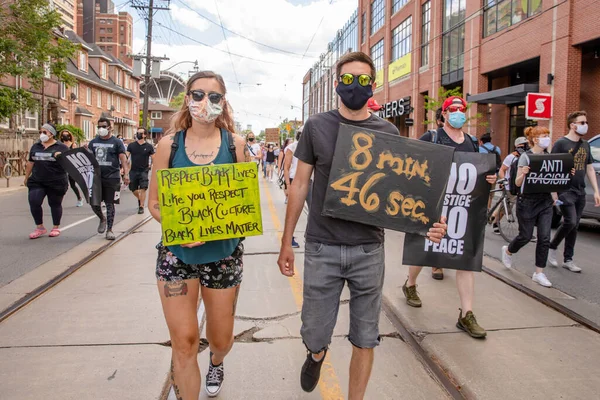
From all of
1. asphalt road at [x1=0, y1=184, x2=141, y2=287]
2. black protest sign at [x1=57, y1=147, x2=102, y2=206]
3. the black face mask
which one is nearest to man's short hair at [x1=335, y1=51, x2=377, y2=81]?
the black face mask

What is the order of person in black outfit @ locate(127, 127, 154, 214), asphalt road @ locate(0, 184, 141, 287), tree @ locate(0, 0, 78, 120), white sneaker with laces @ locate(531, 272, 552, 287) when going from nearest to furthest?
white sneaker with laces @ locate(531, 272, 552, 287) → asphalt road @ locate(0, 184, 141, 287) → person in black outfit @ locate(127, 127, 154, 214) → tree @ locate(0, 0, 78, 120)

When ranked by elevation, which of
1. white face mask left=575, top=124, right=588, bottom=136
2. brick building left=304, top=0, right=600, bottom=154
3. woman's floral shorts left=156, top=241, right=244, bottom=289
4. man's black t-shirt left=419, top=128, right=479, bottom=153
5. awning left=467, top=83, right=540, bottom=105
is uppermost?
brick building left=304, top=0, right=600, bottom=154

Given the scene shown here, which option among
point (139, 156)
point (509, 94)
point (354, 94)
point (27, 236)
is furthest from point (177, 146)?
point (509, 94)

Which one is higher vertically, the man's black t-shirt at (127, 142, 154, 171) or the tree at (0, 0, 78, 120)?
the tree at (0, 0, 78, 120)

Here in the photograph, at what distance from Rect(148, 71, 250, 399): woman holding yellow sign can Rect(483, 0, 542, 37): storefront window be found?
2116 cm

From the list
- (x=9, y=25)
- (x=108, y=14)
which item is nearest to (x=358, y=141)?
(x=9, y=25)

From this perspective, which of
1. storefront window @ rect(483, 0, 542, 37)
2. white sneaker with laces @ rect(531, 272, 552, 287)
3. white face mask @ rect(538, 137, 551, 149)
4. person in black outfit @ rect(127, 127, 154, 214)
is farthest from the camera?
storefront window @ rect(483, 0, 542, 37)

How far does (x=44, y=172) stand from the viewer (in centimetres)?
831

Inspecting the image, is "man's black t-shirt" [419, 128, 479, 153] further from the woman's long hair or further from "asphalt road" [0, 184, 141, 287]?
"asphalt road" [0, 184, 141, 287]

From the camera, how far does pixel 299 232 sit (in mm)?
9344

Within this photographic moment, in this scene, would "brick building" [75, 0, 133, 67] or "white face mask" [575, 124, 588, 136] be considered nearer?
"white face mask" [575, 124, 588, 136]

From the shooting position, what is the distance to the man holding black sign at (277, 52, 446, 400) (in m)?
2.74

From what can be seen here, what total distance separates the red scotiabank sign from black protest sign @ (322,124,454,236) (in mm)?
17525

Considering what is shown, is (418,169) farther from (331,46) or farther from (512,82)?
(331,46)
